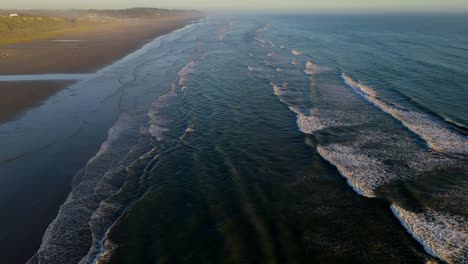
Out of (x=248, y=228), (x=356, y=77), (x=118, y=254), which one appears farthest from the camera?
(x=356, y=77)

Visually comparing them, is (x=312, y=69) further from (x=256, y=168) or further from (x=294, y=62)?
(x=256, y=168)

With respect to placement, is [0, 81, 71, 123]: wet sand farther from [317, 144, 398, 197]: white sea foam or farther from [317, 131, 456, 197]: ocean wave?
[317, 131, 456, 197]: ocean wave

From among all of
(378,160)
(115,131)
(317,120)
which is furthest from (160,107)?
(378,160)

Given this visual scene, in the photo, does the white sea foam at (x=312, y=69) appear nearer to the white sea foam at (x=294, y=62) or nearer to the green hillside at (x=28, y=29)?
the white sea foam at (x=294, y=62)

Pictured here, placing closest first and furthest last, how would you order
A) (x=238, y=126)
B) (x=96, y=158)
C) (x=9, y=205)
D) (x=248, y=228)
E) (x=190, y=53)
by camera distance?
(x=248, y=228)
(x=9, y=205)
(x=96, y=158)
(x=238, y=126)
(x=190, y=53)

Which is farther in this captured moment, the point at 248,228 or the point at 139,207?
the point at 139,207

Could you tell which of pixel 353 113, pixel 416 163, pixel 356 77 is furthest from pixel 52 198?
pixel 356 77

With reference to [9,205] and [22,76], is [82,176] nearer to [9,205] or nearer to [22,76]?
[9,205]
